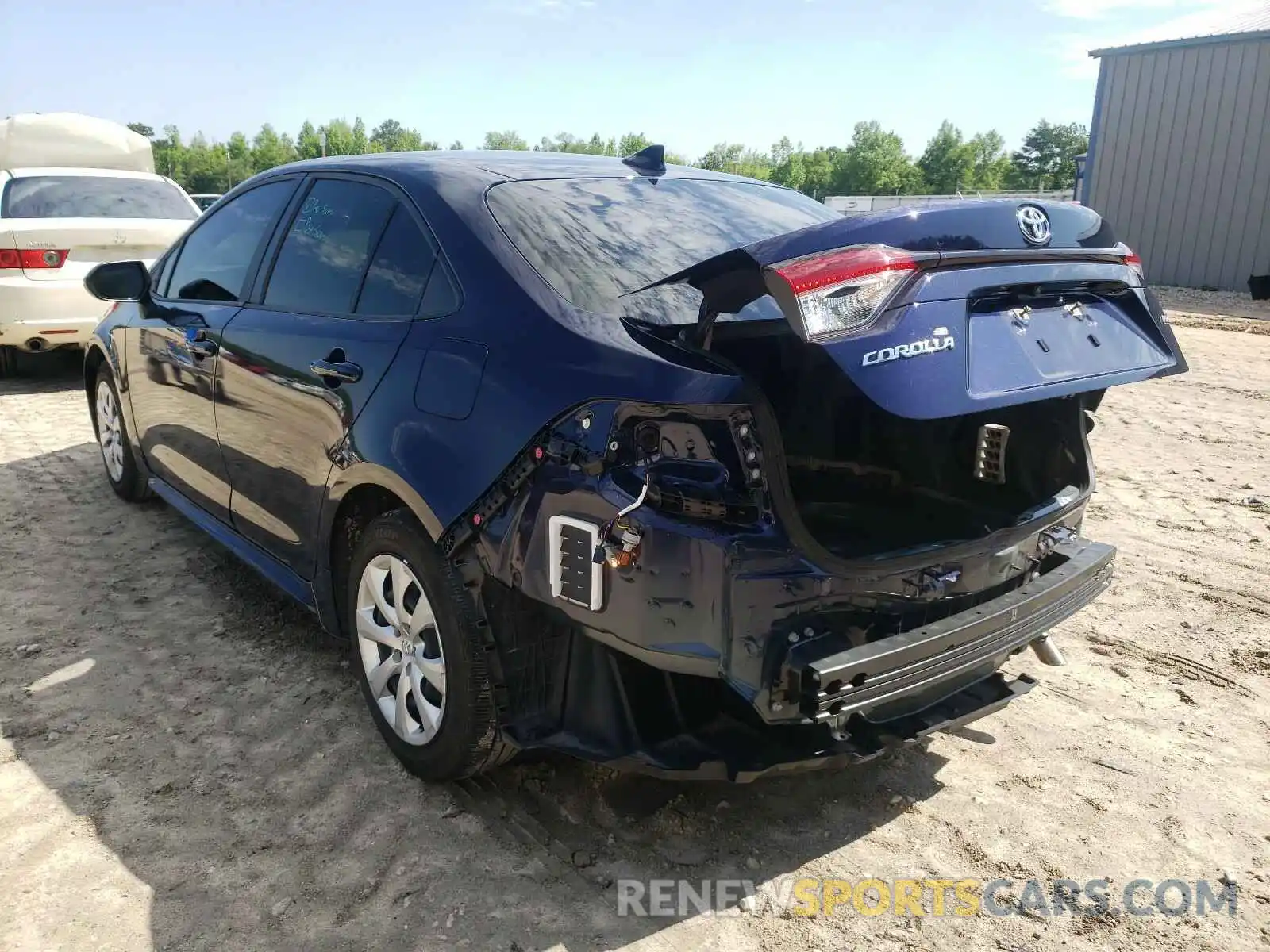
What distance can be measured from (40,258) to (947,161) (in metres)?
106

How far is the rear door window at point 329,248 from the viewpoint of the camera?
2.96m

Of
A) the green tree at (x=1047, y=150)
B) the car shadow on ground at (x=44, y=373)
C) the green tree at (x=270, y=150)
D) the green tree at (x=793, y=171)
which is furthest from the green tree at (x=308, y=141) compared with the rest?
the car shadow on ground at (x=44, y=373)

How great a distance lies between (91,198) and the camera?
8.70 metres

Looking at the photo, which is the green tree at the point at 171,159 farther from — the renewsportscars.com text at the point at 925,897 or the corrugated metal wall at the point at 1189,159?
the renewsportscars.com text at the point at 925,897

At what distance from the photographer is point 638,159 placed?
3285 mm

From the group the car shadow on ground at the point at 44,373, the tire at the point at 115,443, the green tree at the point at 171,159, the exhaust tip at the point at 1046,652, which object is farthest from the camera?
the green tree at the point at 171,159

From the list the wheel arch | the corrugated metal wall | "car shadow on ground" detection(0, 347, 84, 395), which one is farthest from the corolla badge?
the corrugated metal wall

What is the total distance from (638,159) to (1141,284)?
1.63 m

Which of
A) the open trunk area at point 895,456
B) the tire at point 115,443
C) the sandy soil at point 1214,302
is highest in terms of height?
the open trunk area at point 895,456

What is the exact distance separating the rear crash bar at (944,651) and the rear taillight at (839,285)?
683 mm

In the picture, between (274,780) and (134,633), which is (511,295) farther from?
(134,633)

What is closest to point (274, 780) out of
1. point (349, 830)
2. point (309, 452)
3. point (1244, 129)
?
point (349, 830)

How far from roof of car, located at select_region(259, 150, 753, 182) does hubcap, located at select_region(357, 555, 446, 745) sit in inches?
46.9

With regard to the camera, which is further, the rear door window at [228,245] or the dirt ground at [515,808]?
the rear door window at [228,245]
